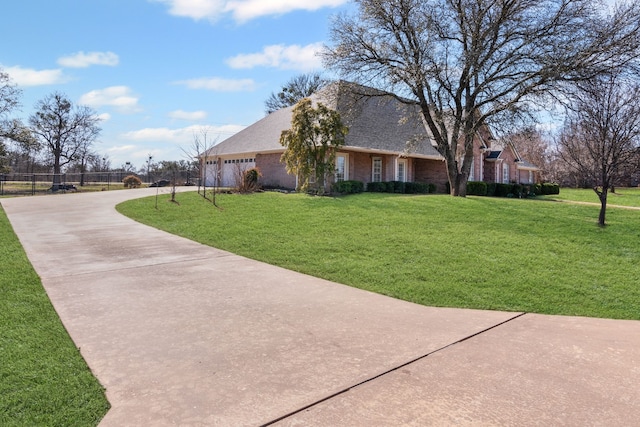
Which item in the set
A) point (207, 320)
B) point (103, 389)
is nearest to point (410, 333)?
point (207, 320)

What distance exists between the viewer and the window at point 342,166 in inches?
913

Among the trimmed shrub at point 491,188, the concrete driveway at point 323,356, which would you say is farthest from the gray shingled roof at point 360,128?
the concrete driveway at point 323,356

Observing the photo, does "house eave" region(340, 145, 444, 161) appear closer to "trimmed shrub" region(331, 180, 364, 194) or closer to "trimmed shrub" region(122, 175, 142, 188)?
"trimmed shrub" region(331, 180, 364, 194)

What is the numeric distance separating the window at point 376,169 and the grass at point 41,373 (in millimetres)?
21594

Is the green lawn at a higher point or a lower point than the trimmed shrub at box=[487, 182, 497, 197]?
lower

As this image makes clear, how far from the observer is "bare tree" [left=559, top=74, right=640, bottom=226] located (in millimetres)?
10211

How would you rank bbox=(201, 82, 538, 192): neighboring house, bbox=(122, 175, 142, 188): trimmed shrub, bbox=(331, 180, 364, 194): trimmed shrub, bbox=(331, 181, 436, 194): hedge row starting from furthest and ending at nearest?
bbox=(122, 175, 142, 188): trimmed shrub < bbox=(201, 82, 538, 192): neighboring house < bbox=(331, 181, 436, 194): hedge row < bbox=(331, 180, 364, 194): trimmed shrub

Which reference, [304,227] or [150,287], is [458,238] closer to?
[304,227]

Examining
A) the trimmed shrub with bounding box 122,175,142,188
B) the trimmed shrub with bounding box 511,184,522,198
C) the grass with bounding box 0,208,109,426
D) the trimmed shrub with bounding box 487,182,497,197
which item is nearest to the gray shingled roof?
the trimmed shrub with bounding box 487,182,497,197

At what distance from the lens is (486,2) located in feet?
57.1

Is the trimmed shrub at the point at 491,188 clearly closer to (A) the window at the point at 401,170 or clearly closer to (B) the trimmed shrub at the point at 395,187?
(A) the window at the point at 401,170

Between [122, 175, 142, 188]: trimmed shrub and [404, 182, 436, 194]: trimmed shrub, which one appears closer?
[404, 182, 436, 194]: trimmed shrub

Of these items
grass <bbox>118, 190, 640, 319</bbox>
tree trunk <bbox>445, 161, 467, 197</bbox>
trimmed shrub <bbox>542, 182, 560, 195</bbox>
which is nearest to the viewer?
grass <bbox>118, 190, 640, 319</bbox>

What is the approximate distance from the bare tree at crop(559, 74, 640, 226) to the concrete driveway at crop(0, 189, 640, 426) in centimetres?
737
